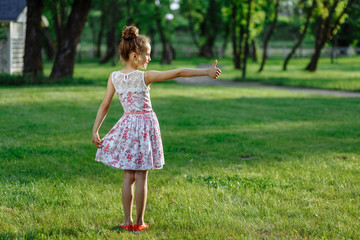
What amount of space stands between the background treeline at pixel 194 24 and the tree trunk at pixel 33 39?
0.02m

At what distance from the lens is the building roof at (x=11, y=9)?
2306 centimetres

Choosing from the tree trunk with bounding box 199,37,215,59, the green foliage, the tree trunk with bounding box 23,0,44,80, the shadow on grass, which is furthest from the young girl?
the tree trunk with bounding box 199,37,215,59

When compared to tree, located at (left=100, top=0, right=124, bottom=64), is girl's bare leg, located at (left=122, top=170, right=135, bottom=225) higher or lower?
lower

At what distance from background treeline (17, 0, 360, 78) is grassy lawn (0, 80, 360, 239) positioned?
4.74 metres

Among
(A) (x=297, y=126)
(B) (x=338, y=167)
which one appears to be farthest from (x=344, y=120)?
(B) (x=338, y=167)

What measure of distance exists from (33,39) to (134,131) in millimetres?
15957

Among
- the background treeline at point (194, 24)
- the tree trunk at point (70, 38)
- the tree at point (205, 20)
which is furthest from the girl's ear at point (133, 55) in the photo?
the tree at point (205, 20)

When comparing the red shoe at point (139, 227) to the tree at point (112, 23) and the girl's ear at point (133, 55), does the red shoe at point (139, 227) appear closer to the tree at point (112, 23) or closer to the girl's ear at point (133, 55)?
the girl's ear at point (133, 55)

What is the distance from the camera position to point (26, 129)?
823 centimetres

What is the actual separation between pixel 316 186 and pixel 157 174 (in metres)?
1.98

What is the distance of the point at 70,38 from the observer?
18891 millimetres

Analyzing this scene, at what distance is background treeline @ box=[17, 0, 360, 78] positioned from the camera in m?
19.0

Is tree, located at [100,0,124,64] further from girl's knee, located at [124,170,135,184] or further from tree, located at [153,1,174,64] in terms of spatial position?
girl's knee, located at [124,170,135,184]

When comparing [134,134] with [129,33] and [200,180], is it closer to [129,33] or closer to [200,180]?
[129,33]
